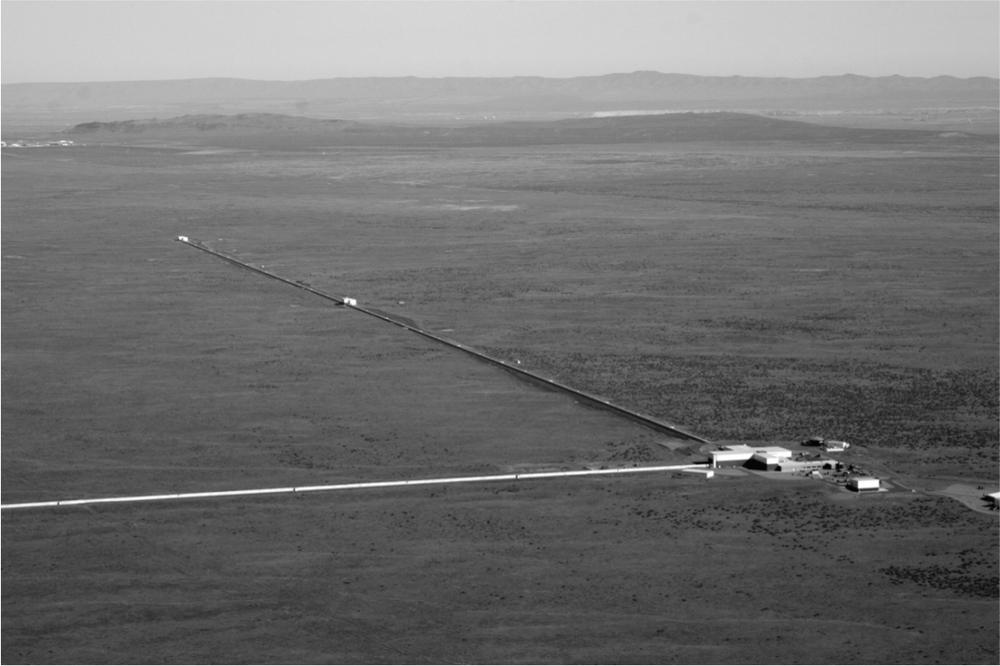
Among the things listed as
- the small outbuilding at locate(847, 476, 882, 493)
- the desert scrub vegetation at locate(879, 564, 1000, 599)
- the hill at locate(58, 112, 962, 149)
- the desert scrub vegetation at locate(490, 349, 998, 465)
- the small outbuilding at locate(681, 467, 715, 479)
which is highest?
the hill at locate(58, 112, 962, 149)

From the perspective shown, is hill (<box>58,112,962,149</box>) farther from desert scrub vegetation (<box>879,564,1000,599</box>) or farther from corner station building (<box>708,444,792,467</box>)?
desert scrub vegetation (<box>879,564,1000,599</box>)

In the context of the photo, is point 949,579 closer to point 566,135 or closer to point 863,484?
point 863,484

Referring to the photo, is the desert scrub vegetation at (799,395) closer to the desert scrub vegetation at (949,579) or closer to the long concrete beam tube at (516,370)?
the long concrete beam tube at (516,370)

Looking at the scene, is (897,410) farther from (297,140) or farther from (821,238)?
(297,140)

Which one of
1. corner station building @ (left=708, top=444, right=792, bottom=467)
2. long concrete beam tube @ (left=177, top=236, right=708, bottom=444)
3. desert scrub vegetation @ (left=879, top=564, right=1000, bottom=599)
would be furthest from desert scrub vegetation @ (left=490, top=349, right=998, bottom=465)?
desert scrub vegetation @ (left=879, top=564, right=1000, bottom=599)

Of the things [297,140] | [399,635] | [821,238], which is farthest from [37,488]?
[297,140]
